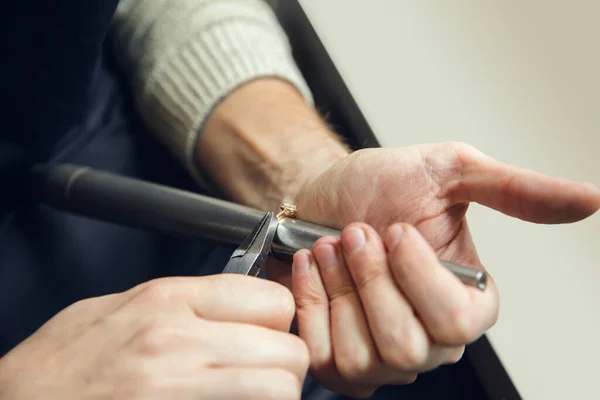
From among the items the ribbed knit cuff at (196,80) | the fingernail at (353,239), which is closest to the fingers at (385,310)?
the fingernail at (353,239)

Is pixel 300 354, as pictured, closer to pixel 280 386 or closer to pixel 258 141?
pixel 280 386

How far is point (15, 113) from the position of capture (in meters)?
0.42

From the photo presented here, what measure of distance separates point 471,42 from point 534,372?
12.4 inches

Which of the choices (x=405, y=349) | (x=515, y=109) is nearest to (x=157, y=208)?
(x=405, y=349)

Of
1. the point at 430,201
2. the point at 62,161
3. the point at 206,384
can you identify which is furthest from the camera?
the point at 62,161

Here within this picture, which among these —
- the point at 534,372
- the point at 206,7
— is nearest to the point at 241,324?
the point at 534,372

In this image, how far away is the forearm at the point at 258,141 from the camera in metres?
0.50

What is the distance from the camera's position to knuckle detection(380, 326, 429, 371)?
27 cm

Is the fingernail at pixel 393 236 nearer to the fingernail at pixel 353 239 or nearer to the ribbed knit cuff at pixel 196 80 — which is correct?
the fingernail at pixel 353 239

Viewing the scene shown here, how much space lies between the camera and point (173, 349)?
25cm

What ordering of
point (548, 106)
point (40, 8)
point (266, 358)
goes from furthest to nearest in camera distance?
point (548, 106) < point (40, 8) < point (266, 358)

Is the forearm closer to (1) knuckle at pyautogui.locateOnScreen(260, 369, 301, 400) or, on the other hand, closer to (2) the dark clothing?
(2) the dark clothing

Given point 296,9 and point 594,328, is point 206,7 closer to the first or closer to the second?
point 296,9

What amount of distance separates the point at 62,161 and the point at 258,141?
0.17 meters
